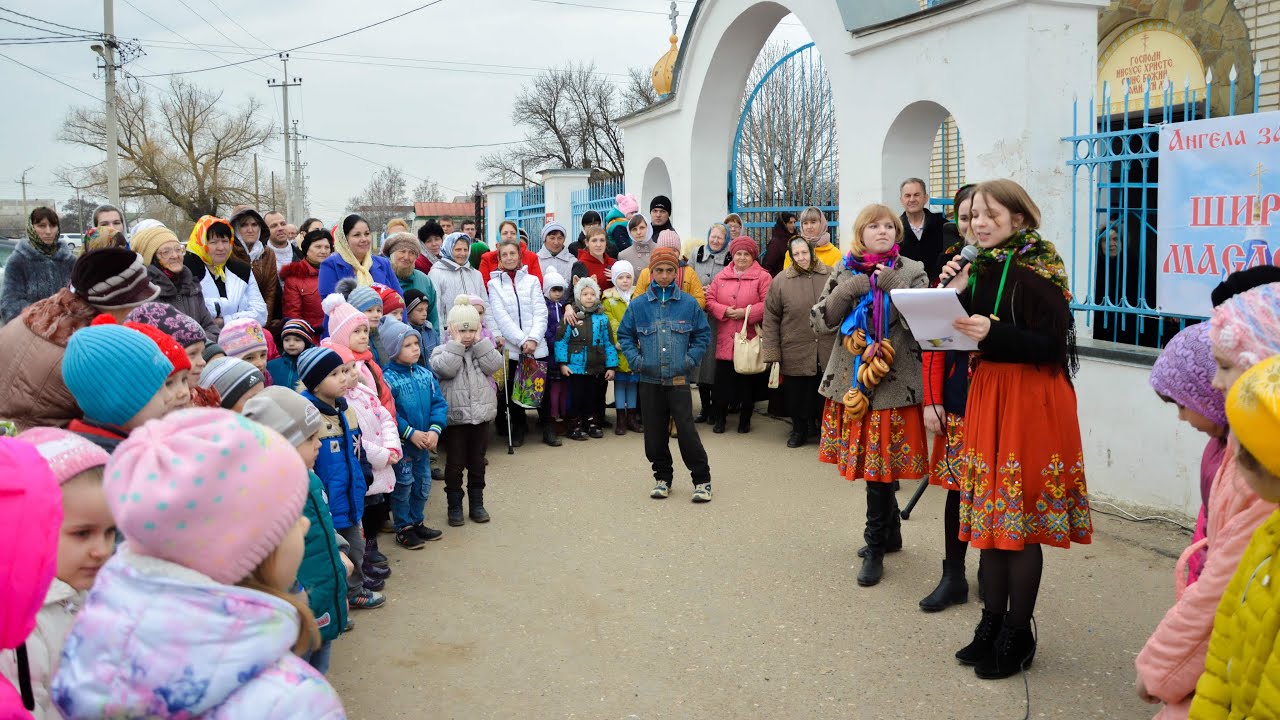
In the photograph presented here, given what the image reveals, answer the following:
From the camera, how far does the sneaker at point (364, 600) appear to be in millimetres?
4827

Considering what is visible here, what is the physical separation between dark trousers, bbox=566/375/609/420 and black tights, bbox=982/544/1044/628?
17.0ft

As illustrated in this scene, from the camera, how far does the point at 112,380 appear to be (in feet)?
9.68

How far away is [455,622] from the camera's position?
15.3 ft

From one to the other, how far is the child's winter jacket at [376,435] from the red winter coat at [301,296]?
2.72 metres

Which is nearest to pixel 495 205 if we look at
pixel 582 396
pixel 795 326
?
pixel 582 396

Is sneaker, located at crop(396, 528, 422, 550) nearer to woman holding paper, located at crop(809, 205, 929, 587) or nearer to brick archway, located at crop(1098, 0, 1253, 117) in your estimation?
woman holding paper, located at crop(809, 205, 929, 587)

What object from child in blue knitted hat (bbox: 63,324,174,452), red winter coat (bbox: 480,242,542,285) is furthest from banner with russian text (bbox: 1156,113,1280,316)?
child in blue knitted hat (bbox: 63,324,174,452)

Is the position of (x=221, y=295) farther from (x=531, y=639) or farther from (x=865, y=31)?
(x=865, y=31)

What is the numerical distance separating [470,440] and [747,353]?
10.5ft

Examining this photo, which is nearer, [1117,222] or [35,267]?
[1117,222]

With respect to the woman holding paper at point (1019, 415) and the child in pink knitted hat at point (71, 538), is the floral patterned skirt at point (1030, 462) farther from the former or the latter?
the child in pink knitted hat at point (71, 538)

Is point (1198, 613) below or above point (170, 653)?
below

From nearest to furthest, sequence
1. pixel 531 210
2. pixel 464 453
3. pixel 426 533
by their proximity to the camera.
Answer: pixel 426 533 < pixel 464 453 < pixel 531 210

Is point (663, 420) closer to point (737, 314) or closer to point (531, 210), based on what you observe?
point (737, 314)
